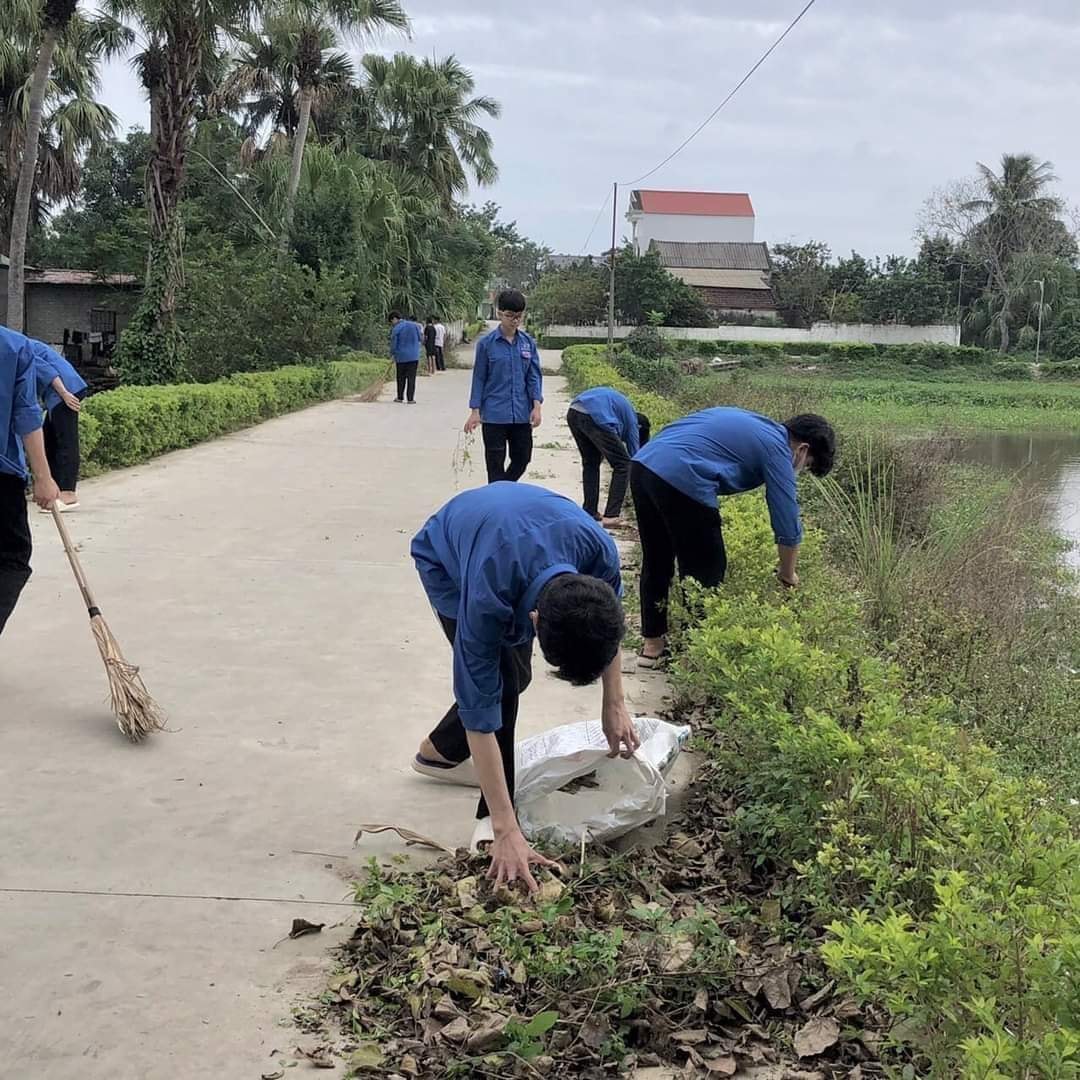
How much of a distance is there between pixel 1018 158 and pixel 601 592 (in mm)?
64097

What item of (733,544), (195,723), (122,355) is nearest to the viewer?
(195,723)

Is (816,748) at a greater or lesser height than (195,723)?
greater

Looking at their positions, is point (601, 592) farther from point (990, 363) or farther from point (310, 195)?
point (990, 363)

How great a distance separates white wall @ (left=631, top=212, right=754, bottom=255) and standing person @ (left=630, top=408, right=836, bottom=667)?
270 feet

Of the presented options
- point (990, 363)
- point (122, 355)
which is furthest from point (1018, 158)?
point (122, 355)

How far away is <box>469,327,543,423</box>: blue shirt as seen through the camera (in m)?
8.16

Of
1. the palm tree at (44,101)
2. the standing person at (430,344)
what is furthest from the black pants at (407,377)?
the standing person at (430,344)

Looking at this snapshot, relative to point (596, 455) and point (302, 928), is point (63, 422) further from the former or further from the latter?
point (302, 928)

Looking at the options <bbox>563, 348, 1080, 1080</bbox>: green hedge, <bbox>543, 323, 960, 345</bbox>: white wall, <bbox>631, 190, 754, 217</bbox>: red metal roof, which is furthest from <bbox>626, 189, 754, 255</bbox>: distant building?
<bbox>563, 348, 1080, 1080</bbox>: green hedge

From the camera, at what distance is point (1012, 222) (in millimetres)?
58031

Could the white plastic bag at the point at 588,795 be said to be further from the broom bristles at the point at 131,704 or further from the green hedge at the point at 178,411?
the green hedge at the point at 178,411

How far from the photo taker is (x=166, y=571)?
7051 mm

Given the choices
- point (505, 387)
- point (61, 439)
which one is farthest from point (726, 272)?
point (61, 439)

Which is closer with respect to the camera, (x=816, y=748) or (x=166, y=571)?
(x=816, y=748)
